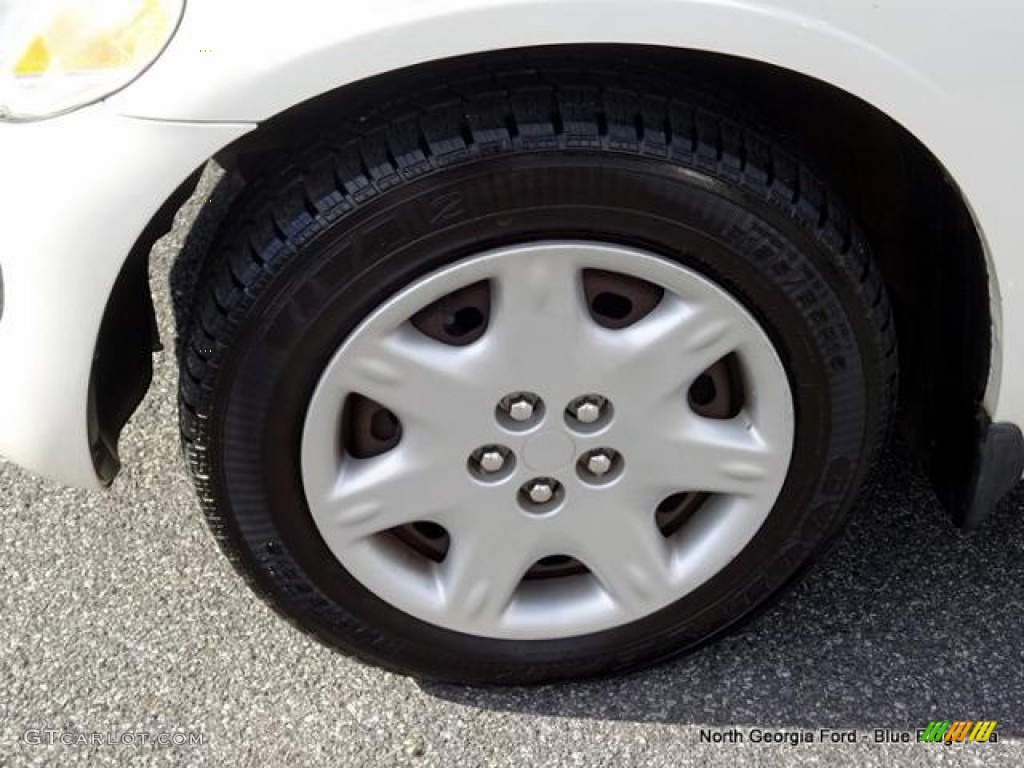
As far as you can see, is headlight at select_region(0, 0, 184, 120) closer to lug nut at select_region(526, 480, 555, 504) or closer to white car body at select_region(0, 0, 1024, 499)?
white car body at select_region(0, 0, 1024, 499)

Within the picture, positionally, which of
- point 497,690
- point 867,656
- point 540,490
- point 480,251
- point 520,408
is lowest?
point 497,690

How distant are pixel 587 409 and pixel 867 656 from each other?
0.71m

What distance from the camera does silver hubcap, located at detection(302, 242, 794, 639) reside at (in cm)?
171

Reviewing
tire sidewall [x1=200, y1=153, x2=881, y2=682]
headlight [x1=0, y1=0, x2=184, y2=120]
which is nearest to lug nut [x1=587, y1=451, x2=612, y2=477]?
tire sidewall [x1=200, y1=153, x2=881, y2=682]

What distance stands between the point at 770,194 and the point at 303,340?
2.08ft

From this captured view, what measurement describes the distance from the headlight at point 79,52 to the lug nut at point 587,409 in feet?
2.33

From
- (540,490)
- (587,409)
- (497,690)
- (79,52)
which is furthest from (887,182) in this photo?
(79,52)

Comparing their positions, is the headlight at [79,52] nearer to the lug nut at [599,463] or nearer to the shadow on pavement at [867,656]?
the lug nut at [599,463]

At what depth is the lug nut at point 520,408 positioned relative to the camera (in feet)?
5.84

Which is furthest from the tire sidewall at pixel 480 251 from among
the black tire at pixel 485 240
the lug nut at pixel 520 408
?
the lug nut at pixel 520 408

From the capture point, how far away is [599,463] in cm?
185

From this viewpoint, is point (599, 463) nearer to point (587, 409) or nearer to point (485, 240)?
point (587, 409)

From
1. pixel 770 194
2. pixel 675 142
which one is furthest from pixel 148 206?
pixel 770 194

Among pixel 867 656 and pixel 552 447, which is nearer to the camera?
pixel 552 447
